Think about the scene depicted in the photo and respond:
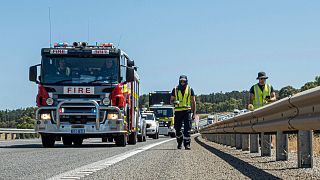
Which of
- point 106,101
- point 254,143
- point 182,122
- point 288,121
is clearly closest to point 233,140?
point 182,122

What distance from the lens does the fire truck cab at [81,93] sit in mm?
16766

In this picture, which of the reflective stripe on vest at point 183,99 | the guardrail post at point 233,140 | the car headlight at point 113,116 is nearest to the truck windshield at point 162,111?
the guardrail post at point 233,140

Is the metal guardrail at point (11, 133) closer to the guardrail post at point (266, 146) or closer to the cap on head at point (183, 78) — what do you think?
the cap on head at point (183, 78)

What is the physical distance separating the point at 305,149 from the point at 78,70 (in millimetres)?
10369

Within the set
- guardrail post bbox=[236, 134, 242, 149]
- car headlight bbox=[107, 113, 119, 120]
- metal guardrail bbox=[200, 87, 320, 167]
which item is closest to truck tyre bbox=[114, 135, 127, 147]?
car headlight bbox=[107, 113, 119, 120]

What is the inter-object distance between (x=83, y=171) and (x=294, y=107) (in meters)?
2.77

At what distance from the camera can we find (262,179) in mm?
6812

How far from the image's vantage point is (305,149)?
7918 mm

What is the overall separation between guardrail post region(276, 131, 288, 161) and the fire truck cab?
7.86 meters

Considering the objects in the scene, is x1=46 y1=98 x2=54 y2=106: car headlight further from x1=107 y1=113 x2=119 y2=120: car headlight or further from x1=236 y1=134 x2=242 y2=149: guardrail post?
x1=236 y1=134 x2=242 y2=149: guardrail post

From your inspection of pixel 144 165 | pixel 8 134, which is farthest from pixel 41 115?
pixel 8 134

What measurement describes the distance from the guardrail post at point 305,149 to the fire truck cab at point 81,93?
30.5 ft

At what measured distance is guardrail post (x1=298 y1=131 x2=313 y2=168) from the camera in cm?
784

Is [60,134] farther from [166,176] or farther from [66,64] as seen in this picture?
[166,176]
